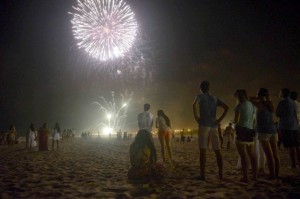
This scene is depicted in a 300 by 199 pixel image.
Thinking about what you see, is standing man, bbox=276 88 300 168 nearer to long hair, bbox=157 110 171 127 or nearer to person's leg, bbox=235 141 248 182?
person's leg, bbox=235 141 248 182

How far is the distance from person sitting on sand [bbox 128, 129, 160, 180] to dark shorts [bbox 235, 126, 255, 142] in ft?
6.80

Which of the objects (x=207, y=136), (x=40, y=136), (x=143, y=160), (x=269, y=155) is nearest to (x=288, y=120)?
(x=269, y=155)

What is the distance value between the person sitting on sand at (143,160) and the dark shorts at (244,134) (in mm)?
2074

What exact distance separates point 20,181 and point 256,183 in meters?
5.19

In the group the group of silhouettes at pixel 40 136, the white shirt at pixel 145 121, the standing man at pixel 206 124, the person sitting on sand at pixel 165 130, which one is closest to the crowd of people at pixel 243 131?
the standing man at pixel 206 124

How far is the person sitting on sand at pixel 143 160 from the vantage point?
24.1 feet

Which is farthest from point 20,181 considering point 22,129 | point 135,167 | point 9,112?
point 9,112

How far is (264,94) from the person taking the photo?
736 centimetres

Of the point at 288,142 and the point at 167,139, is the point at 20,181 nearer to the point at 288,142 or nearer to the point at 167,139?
the point at 167,139

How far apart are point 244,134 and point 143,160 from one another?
2432 mm

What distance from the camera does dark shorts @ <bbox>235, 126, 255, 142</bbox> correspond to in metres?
6.88

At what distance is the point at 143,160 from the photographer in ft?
24.4

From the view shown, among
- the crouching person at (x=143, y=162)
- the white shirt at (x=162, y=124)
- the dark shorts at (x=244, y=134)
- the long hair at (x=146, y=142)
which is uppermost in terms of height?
the white shirt at (x=162, y=124)

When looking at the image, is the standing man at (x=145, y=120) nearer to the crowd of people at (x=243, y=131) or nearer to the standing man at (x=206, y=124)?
the crowd of people at (x=243, y=131)
